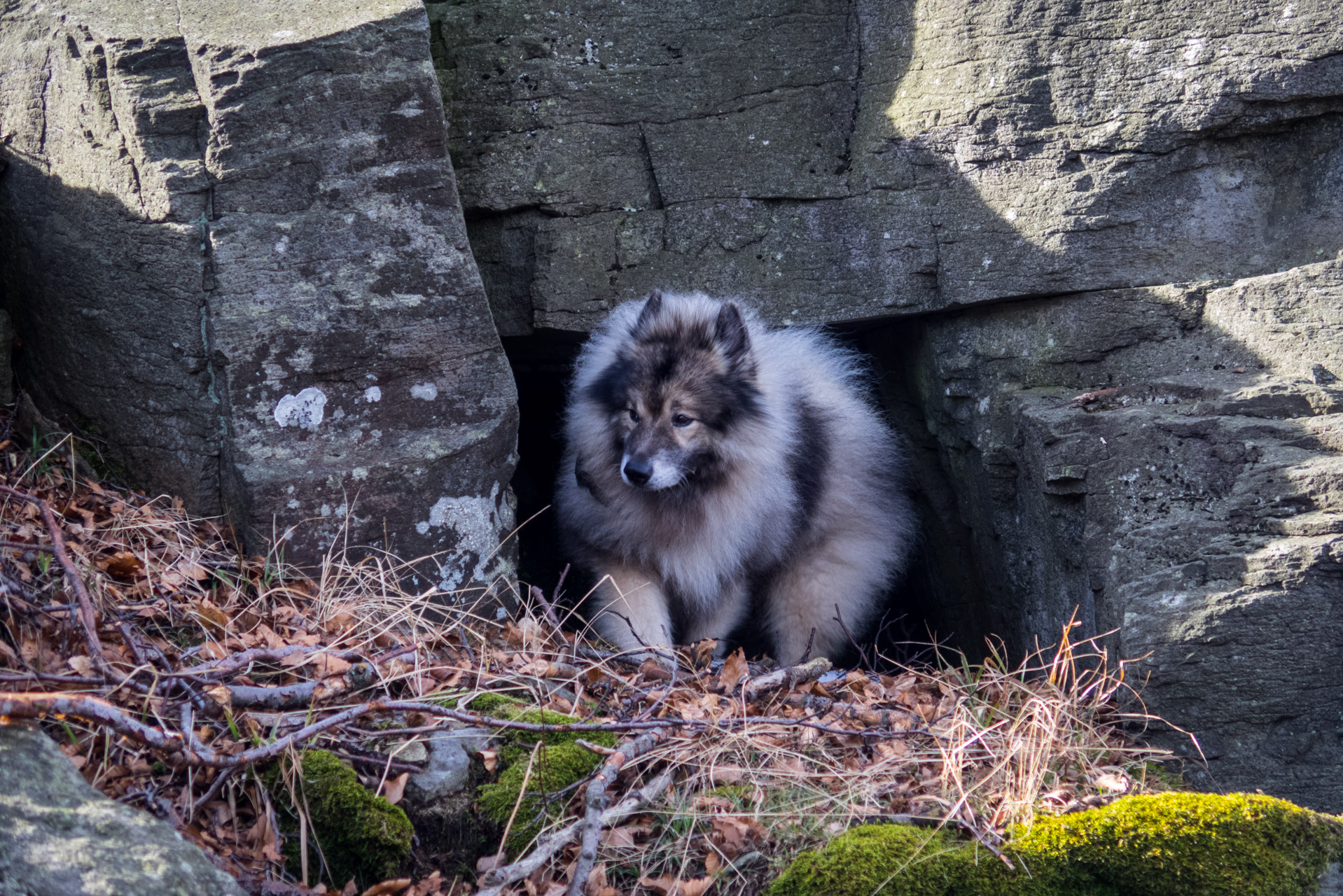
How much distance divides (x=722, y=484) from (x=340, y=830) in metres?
2.55

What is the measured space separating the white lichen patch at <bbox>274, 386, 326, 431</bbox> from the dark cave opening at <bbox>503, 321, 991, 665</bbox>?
1.52 m

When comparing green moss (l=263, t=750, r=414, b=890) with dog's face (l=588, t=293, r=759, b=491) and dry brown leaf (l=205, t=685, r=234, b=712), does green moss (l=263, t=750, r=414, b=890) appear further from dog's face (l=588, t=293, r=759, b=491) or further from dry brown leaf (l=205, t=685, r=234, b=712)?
dog's face (l=588, t=293, r=759, b=491)

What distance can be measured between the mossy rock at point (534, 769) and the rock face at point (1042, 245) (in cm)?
204

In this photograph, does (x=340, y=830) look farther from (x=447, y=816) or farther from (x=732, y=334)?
(x=732, y=334)

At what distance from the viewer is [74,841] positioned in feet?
6.22

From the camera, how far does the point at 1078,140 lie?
181 inches

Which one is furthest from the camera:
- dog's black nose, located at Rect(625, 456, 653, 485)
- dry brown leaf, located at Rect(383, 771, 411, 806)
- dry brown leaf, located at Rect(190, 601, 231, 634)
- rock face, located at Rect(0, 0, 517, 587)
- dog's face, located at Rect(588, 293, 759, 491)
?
dog's face, located at Rect(588, 293, 759, 491)

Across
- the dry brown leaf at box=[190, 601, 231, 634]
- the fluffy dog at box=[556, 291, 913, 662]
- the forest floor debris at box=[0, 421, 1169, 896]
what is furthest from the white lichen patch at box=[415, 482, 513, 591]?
the dry brown leaf at box=[190, 601, 231, 634]

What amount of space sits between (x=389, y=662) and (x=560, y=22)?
341 centimetres

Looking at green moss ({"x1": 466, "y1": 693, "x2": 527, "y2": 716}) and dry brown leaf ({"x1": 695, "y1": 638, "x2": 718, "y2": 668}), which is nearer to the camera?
green moss ({"x1": 466, "y1": 693, "x2": 527, "y2": 716})

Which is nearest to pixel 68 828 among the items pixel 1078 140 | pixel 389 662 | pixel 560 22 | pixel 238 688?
pixel 238 688

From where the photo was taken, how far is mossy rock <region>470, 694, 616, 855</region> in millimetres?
2773

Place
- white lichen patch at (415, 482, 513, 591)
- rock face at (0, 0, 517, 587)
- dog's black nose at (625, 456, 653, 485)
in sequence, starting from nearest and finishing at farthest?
1. rock face at (0, 0, 517, 587)
2. white lichen patch at (415, 482, 513, 591)
3. dog's black nose at (625, 456, 653, 485)

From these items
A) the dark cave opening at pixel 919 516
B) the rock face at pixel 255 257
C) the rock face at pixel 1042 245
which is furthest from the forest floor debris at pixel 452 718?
the dark cave opening at pixel 919 516
